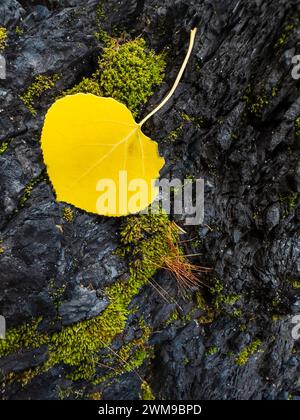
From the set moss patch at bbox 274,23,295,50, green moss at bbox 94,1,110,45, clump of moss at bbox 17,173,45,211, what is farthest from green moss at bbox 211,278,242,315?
green moss at bbox 94,1,110,45

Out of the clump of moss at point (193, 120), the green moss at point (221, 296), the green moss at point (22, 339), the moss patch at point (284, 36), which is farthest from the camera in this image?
the green moss at point (221, 296)

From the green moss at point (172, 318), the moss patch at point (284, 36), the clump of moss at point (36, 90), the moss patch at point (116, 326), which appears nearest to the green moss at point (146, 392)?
the moss patch at point (116, 326)

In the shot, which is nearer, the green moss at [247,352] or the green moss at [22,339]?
the green moss at [22,339]

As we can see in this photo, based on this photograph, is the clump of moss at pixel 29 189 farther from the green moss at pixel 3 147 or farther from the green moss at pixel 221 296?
the green moss at pixel 221 296

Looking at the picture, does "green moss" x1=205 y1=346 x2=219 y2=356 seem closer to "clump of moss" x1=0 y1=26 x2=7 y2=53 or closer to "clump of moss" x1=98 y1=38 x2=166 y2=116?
"clump of moss" x1=98 y1=38 x2=166 y2=116

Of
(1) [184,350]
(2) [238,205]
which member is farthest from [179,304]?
(2) [238,205]

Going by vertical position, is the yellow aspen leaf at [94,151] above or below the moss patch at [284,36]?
below
